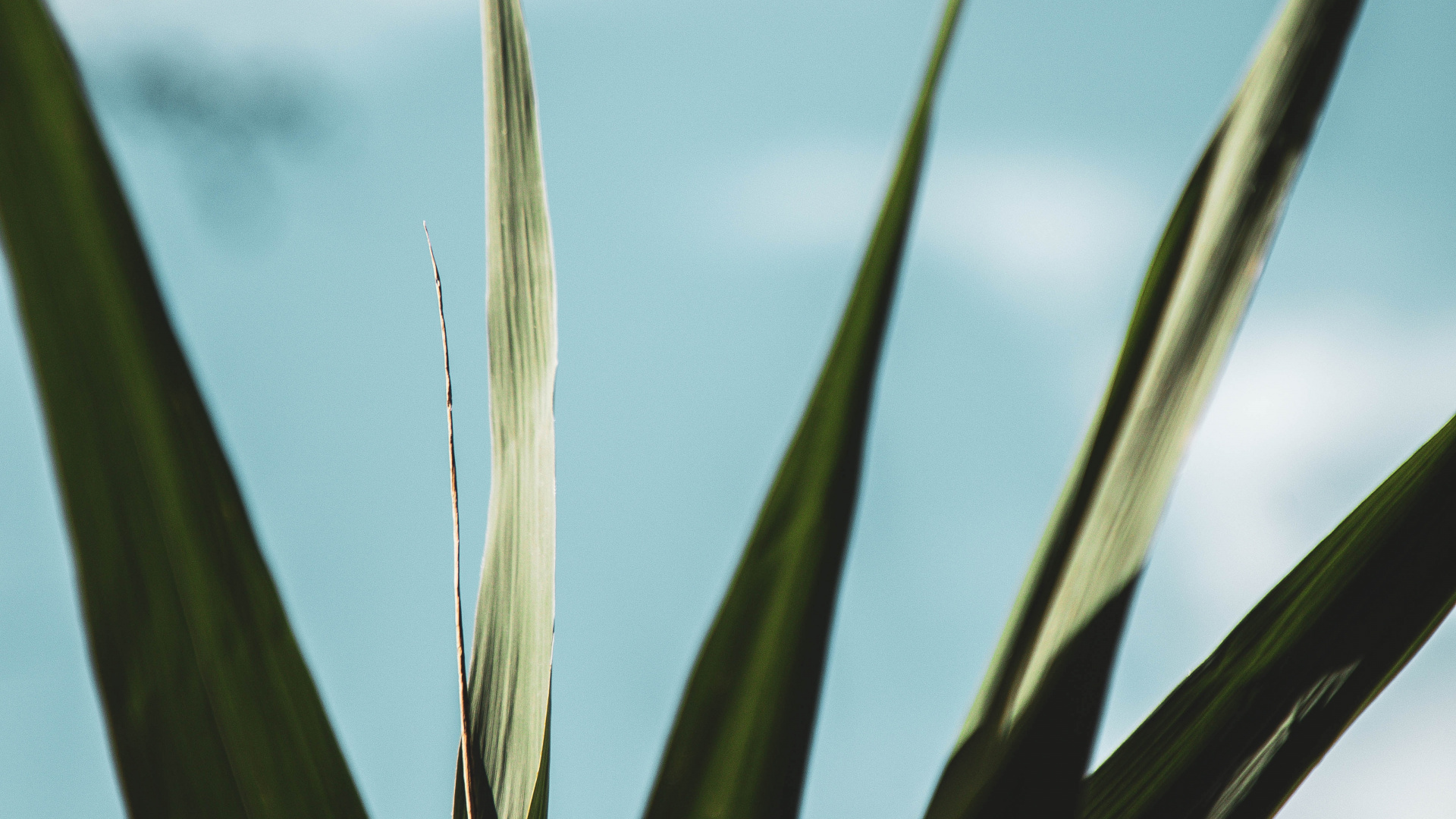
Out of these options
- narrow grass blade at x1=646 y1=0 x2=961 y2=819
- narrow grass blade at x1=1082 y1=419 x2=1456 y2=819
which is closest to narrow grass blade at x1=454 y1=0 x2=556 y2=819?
narrow grass blade at x1=646 y1=0 x2=961 y2=819

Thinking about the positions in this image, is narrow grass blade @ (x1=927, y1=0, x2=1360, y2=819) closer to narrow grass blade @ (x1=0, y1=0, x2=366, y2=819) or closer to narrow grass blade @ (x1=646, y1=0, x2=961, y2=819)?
narrow grass blade @ (x1=646, y1=0, x2=961, y2=819)

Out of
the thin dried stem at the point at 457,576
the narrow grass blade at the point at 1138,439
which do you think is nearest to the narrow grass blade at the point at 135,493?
the thin dried stem at the point at 457,576

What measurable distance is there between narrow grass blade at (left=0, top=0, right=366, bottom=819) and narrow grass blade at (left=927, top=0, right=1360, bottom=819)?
194 mm

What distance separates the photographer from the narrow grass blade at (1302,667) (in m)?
0.25

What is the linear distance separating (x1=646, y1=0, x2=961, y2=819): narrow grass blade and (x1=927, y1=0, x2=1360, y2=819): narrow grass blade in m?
0.06

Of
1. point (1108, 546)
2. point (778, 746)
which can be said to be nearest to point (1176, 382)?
point (1108, 546)

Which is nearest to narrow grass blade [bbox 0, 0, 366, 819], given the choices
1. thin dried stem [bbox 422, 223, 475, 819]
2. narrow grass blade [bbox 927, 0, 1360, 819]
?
thin dried stem [bbox 422, 223, 475, 819]

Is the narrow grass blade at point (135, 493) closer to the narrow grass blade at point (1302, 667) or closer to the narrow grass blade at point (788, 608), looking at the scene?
the narrow grass blade at point (788, 608)

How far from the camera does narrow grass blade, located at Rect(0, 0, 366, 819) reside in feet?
Answer: 0.67

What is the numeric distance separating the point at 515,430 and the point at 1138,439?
203 mm

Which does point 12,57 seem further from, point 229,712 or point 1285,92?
point 1285,92

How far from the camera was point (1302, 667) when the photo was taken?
0.26m

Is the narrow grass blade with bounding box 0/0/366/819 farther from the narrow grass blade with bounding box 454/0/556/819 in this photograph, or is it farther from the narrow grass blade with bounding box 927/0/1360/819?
the narrow grass blade with bounding box 927/0/1360/819

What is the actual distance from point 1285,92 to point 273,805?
334 mm
